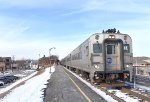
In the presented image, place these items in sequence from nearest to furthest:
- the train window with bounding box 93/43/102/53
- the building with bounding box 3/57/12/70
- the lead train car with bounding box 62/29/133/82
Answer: the lead train car with bounding box 62/29/133/82 → the train window with bounding box 93/43/102/53 → the building with bounding box 3/57/12/70

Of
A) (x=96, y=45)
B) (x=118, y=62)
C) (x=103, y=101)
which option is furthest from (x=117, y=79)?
(x=103, y=101)

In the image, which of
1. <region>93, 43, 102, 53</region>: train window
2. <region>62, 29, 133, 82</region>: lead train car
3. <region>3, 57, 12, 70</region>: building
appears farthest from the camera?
<region>3, 57, 12, 70</region>: building

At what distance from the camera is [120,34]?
906 inches

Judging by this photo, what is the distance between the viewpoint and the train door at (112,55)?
75.5ft

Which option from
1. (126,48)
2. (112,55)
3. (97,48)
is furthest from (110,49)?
(126,48)

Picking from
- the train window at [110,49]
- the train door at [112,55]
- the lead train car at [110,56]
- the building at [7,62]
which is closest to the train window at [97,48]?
the lead train car at [110,56]

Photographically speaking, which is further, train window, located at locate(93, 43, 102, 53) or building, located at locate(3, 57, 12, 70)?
building, located at locate(3, 57, 12, 70)

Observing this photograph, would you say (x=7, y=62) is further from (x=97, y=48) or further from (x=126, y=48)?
(x=126, y=48)

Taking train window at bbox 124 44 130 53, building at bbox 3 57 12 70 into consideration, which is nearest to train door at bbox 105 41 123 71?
train window at bbox 124 44 130 53

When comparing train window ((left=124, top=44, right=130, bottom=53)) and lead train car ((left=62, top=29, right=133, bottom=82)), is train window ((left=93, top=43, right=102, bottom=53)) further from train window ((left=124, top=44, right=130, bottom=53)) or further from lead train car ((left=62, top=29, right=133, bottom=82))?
train window ((left=124, top=44, right=130, bottom=53))

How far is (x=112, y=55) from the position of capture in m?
23.1

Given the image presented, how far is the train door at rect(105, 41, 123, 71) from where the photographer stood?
2302 centimetres

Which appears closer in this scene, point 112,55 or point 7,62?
point 112,55

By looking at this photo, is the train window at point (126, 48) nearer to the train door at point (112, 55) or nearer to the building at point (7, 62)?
the train door at point (112, 55)
